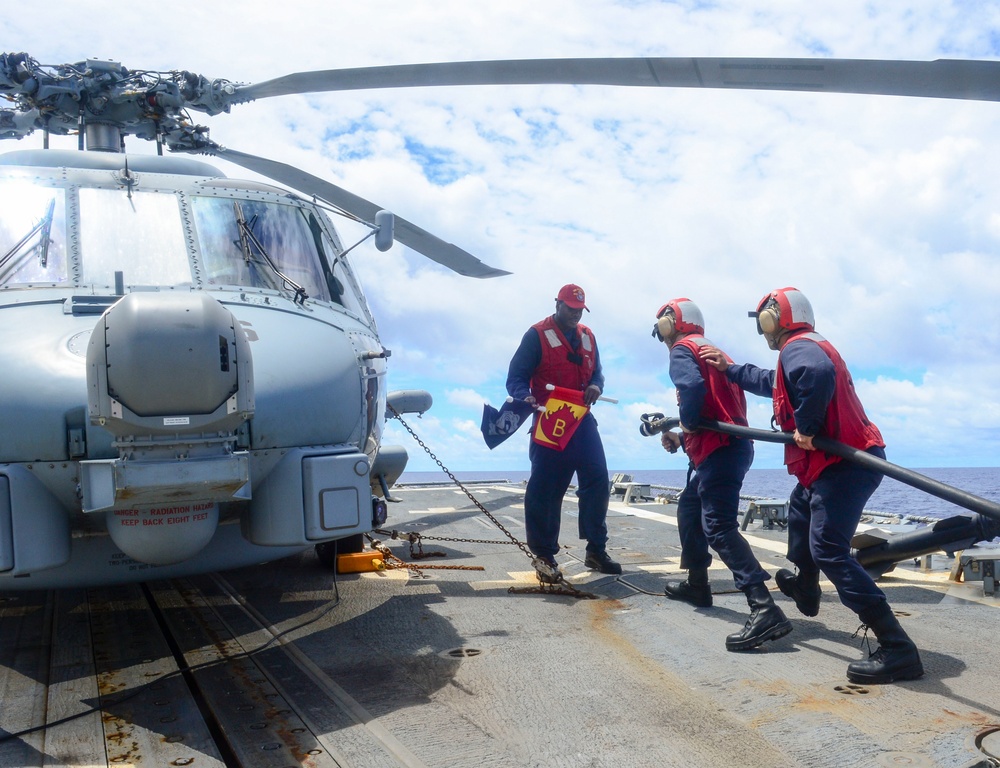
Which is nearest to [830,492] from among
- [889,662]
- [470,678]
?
[889,662]

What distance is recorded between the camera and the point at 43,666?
12.7 ft

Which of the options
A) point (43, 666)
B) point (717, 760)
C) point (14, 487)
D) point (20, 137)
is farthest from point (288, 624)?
point (20, 137)

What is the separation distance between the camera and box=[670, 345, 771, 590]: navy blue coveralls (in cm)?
424

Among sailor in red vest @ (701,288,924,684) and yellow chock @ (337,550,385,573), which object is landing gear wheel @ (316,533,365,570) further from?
sailor in red vest @ (701,288,924,684)

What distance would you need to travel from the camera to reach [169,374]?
2961 millimetres

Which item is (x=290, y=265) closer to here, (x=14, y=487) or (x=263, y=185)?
(x=263, y=185)

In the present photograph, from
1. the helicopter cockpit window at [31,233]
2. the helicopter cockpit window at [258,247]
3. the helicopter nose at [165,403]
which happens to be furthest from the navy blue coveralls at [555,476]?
the helicopter cockpit window at [31,233]

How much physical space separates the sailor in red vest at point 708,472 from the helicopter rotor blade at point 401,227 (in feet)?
6.66

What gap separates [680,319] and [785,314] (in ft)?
2.98

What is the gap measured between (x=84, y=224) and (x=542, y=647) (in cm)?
312

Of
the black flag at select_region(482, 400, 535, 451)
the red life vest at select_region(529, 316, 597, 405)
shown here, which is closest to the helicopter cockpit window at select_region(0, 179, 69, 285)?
the black flag at select_region(482, 400, 535, 451)

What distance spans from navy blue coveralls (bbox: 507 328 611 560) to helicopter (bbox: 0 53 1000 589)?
3.63ft

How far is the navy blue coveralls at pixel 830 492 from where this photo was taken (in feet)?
11.6

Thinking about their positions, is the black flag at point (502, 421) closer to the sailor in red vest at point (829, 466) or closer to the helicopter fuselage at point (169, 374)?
the helicopter fuselage at point (169, 374)
